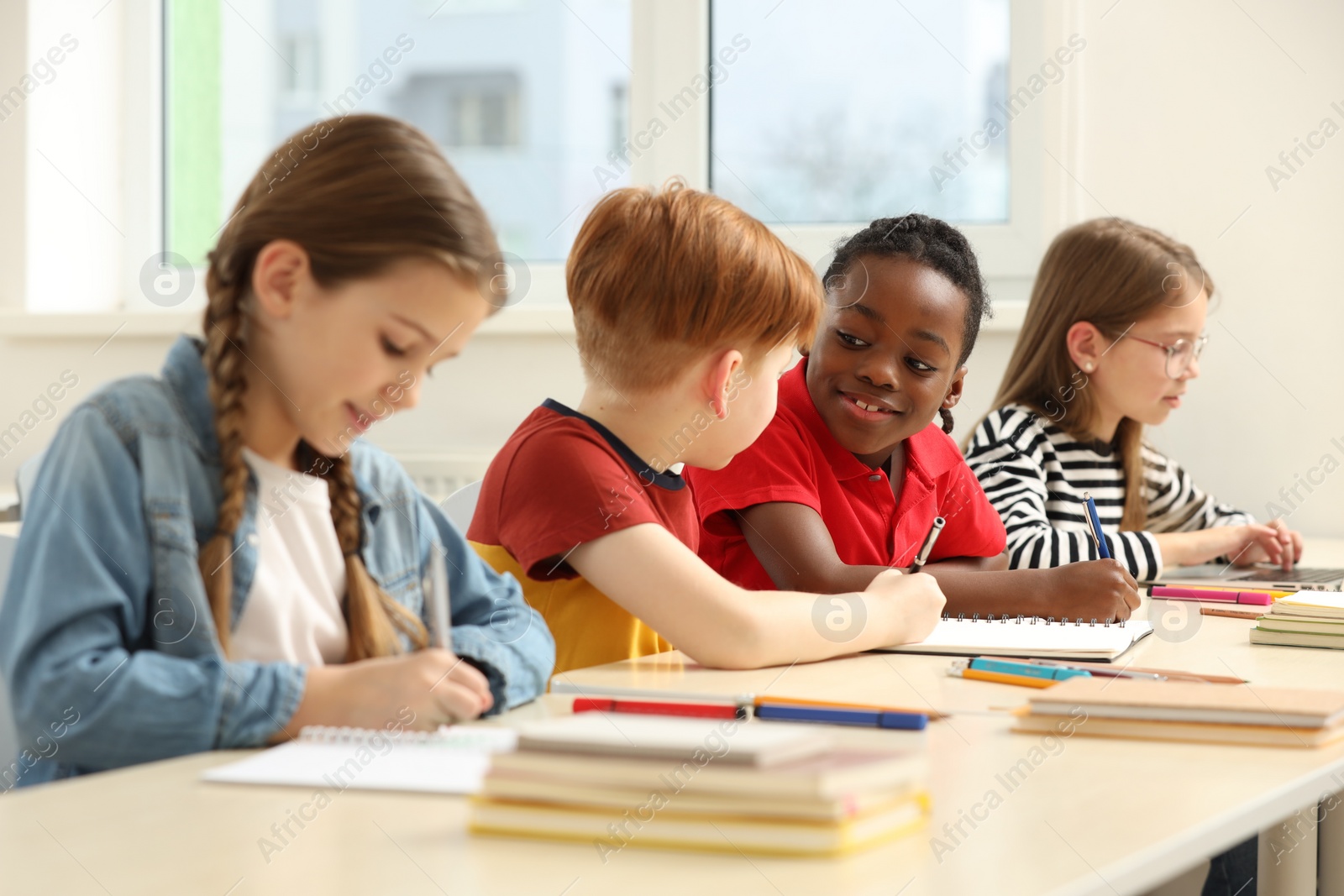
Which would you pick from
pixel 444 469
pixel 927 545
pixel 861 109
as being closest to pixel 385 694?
pixel 927 545

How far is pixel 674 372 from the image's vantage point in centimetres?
121

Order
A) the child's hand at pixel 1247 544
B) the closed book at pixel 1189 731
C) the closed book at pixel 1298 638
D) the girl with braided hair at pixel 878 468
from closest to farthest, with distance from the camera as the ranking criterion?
the closed book at pixel 1189 731
the closed book at pixel 1298 638
the girl with braided hair at pixel 878 468
the child's hand at pixel 1247 544

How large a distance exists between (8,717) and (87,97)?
2581mm

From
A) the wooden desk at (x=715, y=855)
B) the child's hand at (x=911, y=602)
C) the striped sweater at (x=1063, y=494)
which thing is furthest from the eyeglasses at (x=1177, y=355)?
the wooden desk at (x=715, y=855)

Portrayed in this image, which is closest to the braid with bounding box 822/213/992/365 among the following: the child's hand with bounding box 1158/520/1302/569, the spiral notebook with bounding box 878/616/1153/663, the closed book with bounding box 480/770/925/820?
the spiral notebook with bounding box 878/616/1153/663

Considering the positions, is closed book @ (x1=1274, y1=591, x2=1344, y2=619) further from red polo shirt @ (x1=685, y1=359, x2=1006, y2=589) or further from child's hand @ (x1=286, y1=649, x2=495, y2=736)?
child's hand @ (x1=286, y1=649, x2=495, y2=736)

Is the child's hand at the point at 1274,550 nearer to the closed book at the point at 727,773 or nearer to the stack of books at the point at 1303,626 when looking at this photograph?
the stack of books at the point at 1303,626

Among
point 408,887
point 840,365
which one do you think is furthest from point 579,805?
point 840,365

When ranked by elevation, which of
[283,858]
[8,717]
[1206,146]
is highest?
[1206,146]

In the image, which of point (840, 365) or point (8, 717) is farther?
point (840, 365)

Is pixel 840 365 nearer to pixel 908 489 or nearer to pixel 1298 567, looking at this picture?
pixel 908 489

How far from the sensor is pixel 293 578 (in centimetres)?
94

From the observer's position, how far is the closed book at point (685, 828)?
56 cm

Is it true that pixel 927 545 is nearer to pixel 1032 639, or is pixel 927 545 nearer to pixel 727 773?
pixel 1032 639
